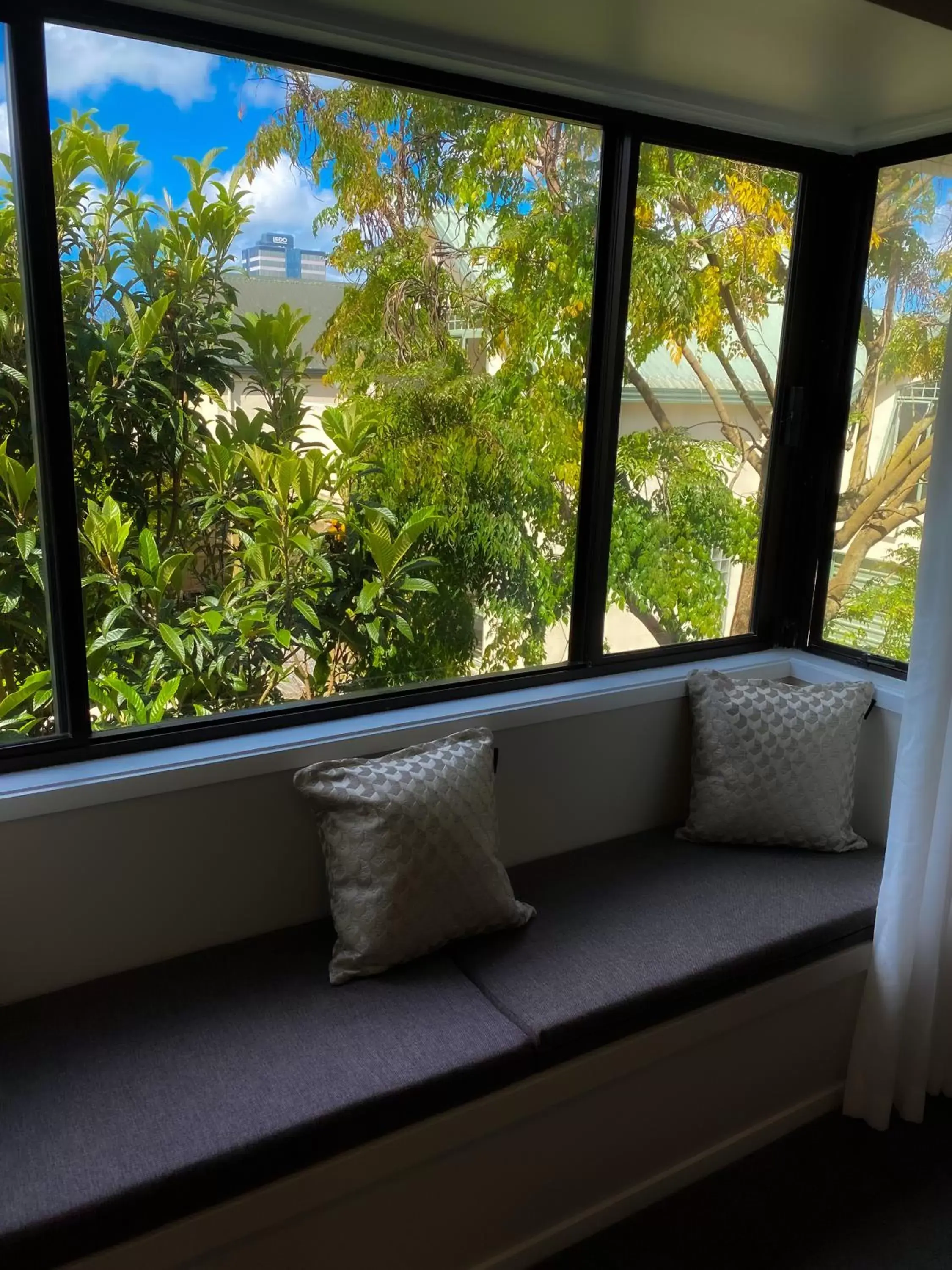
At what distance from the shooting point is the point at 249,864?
1.89 m

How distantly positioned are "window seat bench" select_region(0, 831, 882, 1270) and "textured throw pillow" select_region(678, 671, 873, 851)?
142mm

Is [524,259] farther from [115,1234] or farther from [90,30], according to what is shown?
[115,1234]

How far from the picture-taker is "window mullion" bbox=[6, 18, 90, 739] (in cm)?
157

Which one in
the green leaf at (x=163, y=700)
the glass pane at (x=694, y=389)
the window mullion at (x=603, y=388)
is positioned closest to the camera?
the green leaf at (x=163, y=700)

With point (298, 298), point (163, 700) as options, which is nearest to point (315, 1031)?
point (163, 700)

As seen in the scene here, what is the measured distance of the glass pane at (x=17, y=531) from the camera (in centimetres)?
163

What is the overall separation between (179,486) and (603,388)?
106cm

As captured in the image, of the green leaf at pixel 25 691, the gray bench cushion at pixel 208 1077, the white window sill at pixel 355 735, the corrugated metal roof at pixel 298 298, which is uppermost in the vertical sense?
the corrugated metal roof at pixel 298 298

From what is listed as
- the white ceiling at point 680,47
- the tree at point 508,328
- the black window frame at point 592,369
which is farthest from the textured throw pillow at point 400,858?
the white ceiling at point 680,47

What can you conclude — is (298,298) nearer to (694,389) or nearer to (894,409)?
(694,389)

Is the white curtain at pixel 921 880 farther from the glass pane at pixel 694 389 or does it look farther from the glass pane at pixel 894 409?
the glass pane at pixel 694 389

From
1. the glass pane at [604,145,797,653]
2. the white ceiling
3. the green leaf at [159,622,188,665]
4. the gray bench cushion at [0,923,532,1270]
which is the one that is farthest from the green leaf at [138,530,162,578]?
the glass pane at [604,145,797,653]

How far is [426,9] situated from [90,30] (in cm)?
58

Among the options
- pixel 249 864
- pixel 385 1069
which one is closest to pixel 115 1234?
pixel 385 1069
